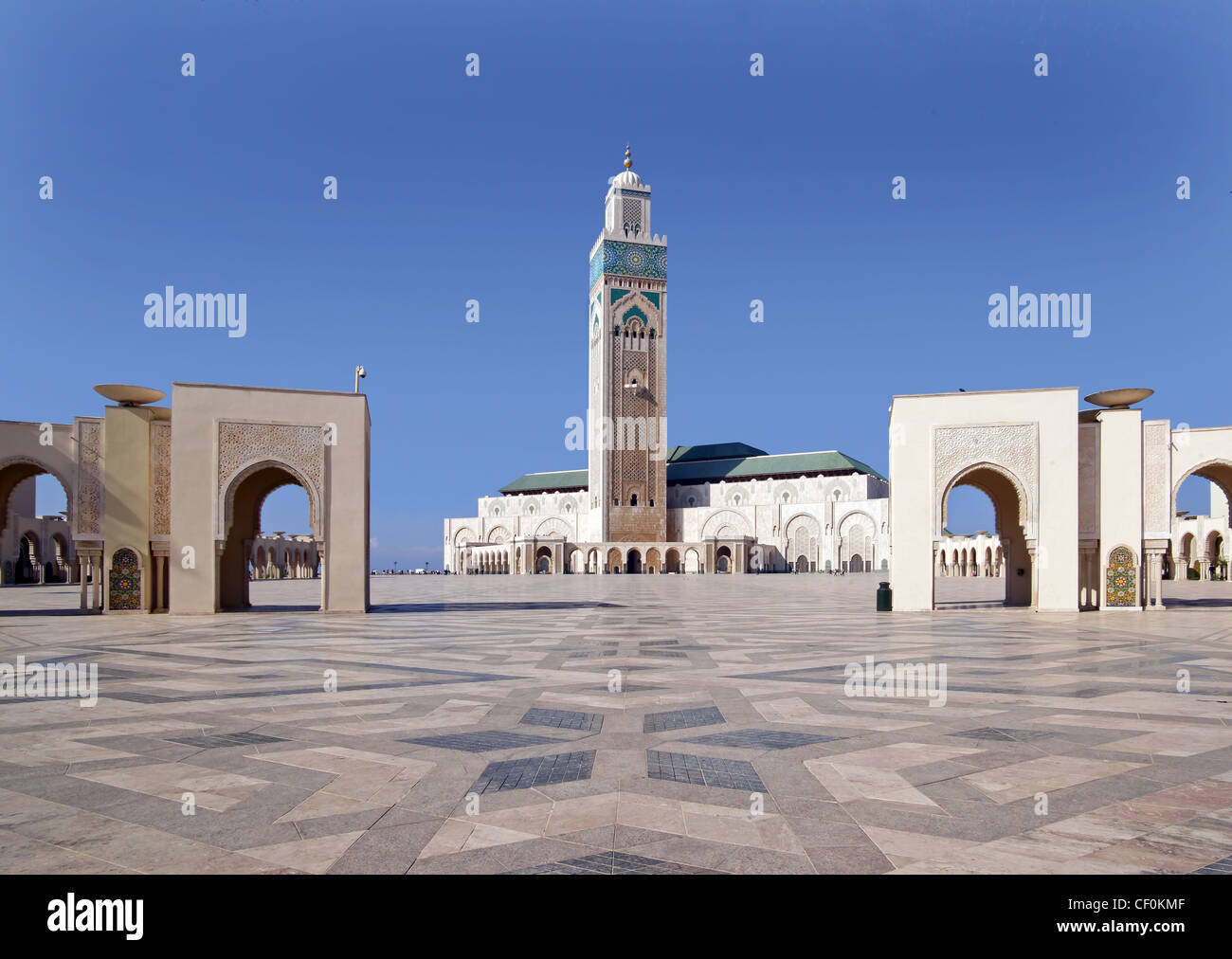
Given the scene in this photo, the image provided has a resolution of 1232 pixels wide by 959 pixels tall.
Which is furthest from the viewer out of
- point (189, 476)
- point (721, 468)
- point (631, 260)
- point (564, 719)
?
point (721, 468)

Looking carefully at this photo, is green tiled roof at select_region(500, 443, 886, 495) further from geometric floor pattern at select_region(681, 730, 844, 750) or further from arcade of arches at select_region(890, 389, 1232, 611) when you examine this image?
geometric floor pattern at select_region(681, 730, 844, 750)

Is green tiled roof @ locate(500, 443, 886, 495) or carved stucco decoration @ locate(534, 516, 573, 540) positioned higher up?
green tiled roof @ locate(500, 443, 886, 495)

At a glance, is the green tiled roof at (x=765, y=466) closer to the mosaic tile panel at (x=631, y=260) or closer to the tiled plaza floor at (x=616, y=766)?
the mosaic tile panel at (x=631, y=260)

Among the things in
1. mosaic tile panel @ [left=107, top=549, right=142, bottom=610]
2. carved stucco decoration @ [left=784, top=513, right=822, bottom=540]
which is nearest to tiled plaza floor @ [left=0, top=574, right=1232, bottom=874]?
mosaic tile panel @ [left=107, top=549, right=142, bottom=610]

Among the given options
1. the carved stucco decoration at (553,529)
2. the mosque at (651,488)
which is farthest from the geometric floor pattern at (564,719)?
the carved stucco decoration at (553,529)

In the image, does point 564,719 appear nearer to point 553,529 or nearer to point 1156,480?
point 1156,480

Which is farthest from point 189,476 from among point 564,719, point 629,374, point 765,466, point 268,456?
point 765,466

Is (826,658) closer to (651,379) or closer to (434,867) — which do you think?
(434,867)
